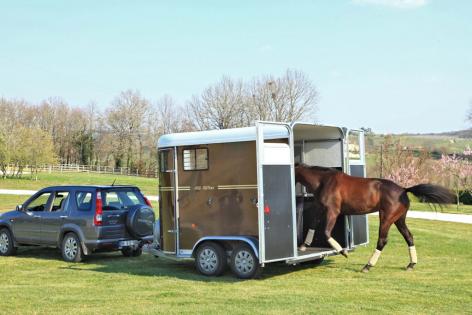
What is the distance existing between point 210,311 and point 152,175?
63.3 metres

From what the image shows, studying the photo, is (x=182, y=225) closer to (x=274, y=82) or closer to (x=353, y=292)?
(x=353, y=292)

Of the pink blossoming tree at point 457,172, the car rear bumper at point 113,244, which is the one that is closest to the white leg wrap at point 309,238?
the car rear bumper at point 113,244

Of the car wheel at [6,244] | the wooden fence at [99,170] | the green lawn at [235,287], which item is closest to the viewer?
the green lawn at [235,287]

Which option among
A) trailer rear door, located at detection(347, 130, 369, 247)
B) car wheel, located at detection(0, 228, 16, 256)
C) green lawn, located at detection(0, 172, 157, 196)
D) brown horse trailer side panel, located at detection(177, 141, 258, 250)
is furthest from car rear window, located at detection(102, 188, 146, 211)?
green lawn, located at detection(0, 172, 157, 196)

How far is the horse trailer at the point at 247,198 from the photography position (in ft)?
32.8

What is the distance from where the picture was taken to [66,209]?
1327 cm

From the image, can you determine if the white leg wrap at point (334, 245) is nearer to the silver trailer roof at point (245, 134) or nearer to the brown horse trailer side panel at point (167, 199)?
the silver trailer roof at point (245, 134)

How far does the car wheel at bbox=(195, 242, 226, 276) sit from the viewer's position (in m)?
10.6

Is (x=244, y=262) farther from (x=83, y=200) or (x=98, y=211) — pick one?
(x=83, y=200)

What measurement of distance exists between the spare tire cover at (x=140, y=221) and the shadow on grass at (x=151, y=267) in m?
0.63

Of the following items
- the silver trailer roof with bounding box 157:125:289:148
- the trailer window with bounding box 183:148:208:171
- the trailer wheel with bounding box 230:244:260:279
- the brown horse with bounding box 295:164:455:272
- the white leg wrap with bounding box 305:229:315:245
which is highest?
the silver trailer roof with bounding box 157:125:289:148

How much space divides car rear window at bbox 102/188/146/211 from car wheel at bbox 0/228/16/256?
3.03 m

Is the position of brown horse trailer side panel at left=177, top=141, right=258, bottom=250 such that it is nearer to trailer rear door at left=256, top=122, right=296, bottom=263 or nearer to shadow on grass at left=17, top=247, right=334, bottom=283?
trailer rear door at left=256, top=122, right=296, bottom=263

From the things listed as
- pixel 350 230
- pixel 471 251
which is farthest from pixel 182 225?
pixel 471 251
